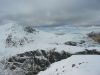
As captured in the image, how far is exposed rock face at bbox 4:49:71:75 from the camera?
4319 cm

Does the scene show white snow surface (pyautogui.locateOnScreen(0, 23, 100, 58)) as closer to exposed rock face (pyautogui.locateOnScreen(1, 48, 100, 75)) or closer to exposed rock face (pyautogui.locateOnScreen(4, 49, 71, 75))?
exposed rock face (pyautogui.locateOnScreen(1, 48, 100, 75))

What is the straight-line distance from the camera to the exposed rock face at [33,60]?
43.2m

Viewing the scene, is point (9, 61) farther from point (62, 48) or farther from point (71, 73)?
point (71, 73)

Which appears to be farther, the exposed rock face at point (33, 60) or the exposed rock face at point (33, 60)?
the exposed rock face at point (33, 60)

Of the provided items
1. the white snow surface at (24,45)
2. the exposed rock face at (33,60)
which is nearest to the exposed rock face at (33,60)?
the exposed rock face at (33,60)

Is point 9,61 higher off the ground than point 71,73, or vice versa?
point 71,73

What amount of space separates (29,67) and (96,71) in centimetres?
3008

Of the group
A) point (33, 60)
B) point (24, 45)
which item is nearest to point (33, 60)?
point (33, 60)

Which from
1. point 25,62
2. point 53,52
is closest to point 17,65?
point 25,62

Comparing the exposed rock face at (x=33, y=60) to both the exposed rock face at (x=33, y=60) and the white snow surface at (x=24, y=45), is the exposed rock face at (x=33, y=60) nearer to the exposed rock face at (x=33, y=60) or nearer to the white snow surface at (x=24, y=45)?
the exposed rock face at (x=33, y=60)

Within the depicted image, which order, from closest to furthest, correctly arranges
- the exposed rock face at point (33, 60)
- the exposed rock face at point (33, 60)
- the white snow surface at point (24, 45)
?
the exposed rock face at point (33, 60), the exposed rock face at point (33, 60), the white snow surface at point (24, 45)

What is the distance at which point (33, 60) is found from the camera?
47.7 meters

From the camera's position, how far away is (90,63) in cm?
1694

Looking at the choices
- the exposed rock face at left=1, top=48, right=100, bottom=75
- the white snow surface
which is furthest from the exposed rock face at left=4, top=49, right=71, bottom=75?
the white snow surface
